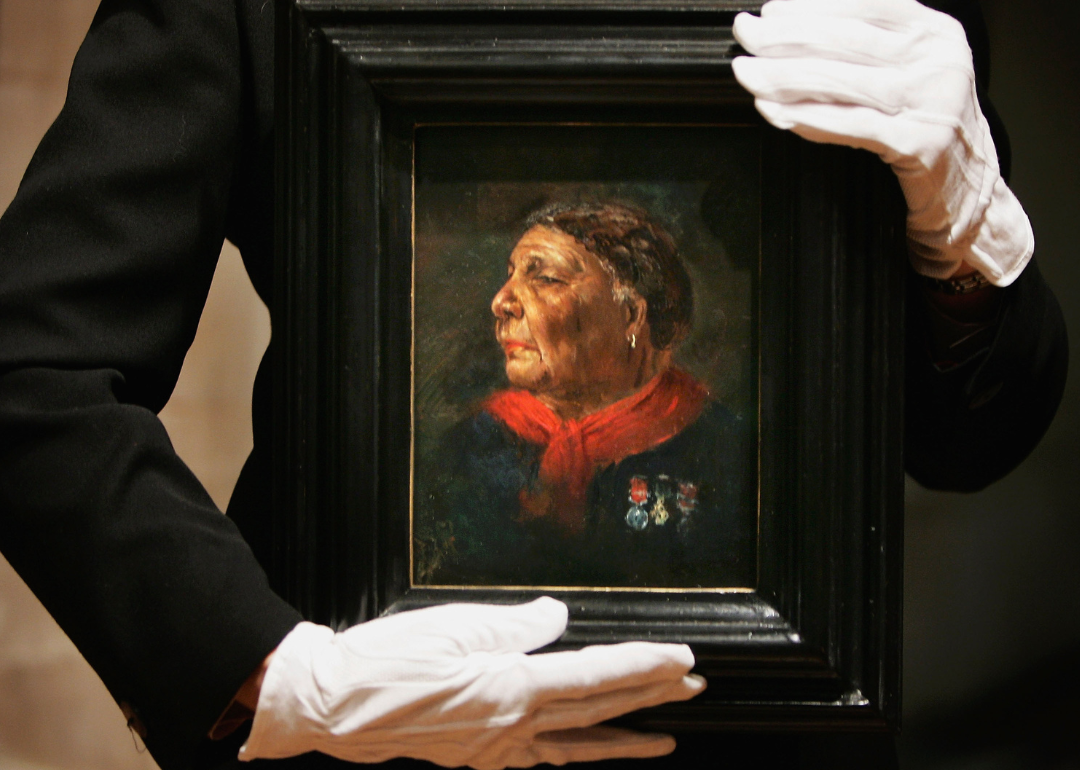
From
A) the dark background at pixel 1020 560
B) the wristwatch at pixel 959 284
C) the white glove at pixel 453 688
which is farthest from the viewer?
the dark background at pixel 1020 560

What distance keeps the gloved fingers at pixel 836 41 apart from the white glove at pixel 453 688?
409mm

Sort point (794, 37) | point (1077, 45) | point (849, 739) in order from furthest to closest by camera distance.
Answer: point (1077, 45)
point (849, 739)
point (794, 37)

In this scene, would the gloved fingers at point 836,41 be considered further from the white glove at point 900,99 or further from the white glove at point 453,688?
the white glove at point 453,688

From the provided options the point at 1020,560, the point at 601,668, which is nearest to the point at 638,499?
the point at 601,668

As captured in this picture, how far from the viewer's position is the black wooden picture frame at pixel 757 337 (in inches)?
24.8

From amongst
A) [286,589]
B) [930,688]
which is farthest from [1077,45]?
[286,589]

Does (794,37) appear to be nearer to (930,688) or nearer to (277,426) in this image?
(277,426)

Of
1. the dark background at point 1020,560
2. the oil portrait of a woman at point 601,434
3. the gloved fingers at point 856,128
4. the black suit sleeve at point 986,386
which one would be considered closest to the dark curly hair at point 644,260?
the oil portrait of a woman at point 601,434

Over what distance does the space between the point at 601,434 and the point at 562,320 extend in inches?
3.4

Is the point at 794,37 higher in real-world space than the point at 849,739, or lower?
higher

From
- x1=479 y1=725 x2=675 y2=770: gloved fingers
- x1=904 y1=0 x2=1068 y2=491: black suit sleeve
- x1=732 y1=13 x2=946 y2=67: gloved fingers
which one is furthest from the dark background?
x1=479 y1=725 x2=675 y2=770: gloved fingers

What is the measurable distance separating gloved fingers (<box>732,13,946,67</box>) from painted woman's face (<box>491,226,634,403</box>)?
0.18m

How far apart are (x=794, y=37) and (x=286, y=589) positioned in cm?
52

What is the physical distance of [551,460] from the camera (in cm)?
65
